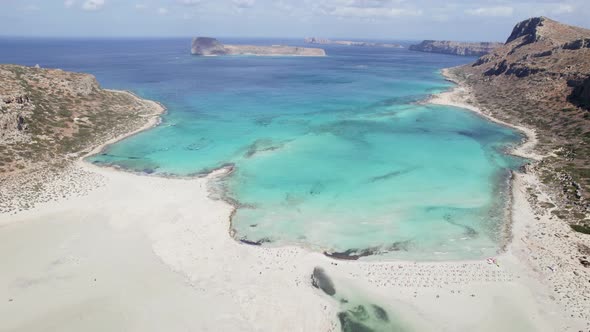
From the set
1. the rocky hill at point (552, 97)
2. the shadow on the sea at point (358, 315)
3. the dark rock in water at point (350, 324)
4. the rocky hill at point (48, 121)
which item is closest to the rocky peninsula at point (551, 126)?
the rocky hill at point (552, 97)

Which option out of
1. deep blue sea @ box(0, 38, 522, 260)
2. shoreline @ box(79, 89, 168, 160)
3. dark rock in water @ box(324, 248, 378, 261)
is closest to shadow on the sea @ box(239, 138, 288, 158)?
deep blue sea @ box(0, 38, 522, 260)

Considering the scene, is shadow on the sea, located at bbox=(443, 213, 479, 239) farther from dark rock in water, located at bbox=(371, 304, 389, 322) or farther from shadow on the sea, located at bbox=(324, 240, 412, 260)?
dark rock in water, located at bbox=(371, 304, 389, 322)

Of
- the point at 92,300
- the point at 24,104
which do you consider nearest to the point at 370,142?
the point at 92,300

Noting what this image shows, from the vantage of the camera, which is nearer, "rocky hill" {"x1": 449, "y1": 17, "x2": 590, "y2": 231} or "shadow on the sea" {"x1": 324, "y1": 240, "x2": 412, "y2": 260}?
"shadow on the sea" {"x1": 324, "y1": 240, "x2": 412, "y2": 260}

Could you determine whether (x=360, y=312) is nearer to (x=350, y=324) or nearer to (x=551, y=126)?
(x=350, y=324)

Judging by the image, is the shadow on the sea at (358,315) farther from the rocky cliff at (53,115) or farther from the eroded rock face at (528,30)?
the eroded rock face at (528,30)
